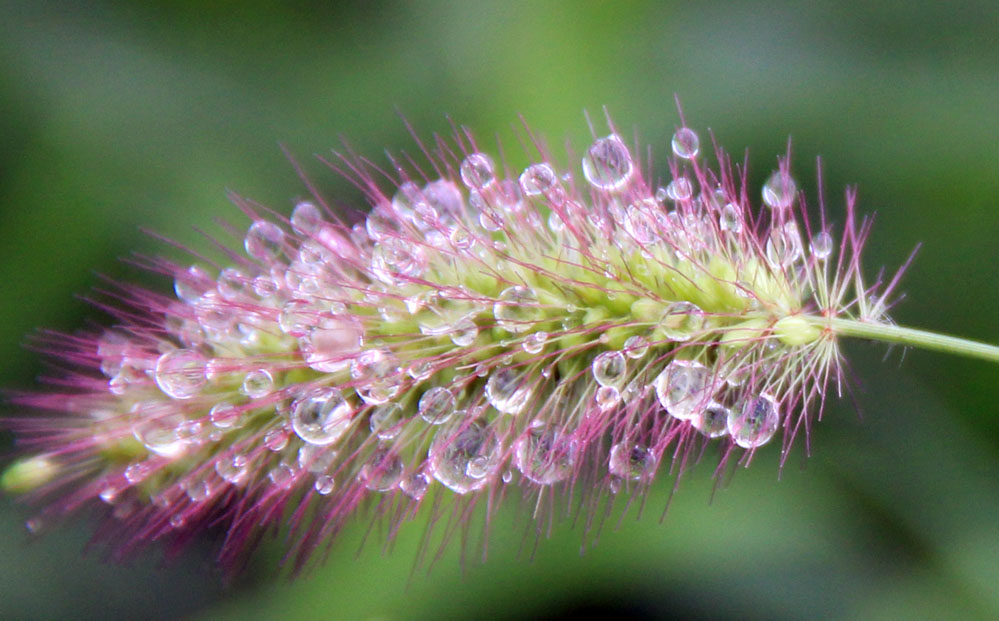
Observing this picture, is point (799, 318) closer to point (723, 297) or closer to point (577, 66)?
point (723, 297)

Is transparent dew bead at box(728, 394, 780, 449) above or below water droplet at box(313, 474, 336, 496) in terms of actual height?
below

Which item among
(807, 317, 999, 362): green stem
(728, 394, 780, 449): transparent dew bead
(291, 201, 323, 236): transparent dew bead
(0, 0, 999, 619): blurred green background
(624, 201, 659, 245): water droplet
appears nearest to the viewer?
(807, 317, 999, 362): green stem

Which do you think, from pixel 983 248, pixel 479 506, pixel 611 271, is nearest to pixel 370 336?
pixel 611 271

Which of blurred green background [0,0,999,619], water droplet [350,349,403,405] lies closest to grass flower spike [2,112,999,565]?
water droplet [350,349,403,405]

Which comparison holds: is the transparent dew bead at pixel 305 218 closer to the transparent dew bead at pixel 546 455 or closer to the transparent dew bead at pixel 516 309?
the transparent dew bead at pixel 516 309

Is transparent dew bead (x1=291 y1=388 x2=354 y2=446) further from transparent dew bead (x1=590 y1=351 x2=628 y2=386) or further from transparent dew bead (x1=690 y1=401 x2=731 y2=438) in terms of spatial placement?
transparent dew bead (x1=690 y1=401 x2=731 y2=438)

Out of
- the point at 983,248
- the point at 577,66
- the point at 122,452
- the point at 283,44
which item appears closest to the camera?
the point at 122,452

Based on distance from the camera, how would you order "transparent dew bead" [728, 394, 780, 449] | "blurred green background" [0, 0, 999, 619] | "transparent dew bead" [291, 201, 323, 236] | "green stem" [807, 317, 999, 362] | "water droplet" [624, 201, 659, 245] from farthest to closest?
1. "blurred green background" [0, 0, 999, 619]
2. "transparent dew bead" [291, 201, 323, 236]
3. "water droplet" [624, 201, 659, 245]
4. "transparent dew bead" [728, 394, 780, 449]
5. "green stem" [807, 317, 999, 362]
